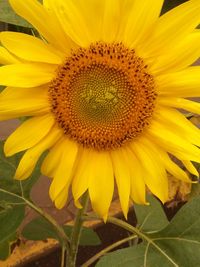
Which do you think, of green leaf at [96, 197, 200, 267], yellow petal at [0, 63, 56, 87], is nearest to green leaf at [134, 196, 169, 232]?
green leaf at [96, 197, 200, 267]

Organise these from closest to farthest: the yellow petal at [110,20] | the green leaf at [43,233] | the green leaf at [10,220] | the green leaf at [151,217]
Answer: the yellow petal at [110,20], the green leaf at [10,220], the green leaf at [151,217], the green leaf at [43,233]

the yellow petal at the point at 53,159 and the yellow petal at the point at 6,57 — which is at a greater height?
the yellow petal at the point at 6,57

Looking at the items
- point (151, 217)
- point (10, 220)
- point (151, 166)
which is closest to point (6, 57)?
point (151, 166)

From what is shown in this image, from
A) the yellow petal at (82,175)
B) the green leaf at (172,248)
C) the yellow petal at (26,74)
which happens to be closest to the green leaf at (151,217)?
the green leaf at (172,248)

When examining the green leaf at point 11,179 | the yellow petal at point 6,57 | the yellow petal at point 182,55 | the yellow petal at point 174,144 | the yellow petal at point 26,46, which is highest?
the yellow petal at point 182,55

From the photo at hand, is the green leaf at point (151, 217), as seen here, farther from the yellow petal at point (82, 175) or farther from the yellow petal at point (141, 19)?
the yellow petal at point (141, 19)

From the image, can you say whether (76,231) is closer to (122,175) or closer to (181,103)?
(122,175)

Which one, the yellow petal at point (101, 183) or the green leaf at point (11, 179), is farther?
the green leaf at point (11, 179)

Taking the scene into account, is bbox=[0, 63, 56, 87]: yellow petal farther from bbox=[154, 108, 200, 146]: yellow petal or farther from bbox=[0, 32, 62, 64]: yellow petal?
bbox=[154, 108, 200, 146]: yellow petal
